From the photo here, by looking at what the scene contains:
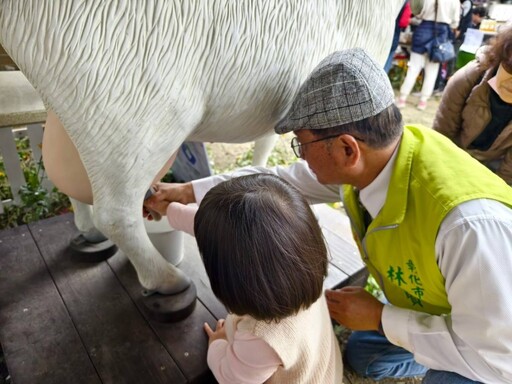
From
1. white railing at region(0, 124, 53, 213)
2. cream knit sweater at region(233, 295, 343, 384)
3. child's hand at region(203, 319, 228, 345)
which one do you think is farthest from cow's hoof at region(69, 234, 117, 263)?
white railing at region(0, 124, 53, 213)

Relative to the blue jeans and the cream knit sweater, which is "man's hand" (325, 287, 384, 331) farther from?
the blue jeans

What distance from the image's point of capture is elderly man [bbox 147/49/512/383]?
0.69m

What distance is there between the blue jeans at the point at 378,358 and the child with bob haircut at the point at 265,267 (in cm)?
52

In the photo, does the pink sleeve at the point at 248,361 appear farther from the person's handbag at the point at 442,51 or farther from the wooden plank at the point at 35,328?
the person's handbag at the point at 442,51

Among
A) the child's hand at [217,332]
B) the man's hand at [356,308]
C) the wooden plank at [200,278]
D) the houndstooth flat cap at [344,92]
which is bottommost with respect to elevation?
the wooden plank at [200,278]

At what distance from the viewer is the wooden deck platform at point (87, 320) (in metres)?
0.97

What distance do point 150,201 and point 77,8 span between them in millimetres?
596

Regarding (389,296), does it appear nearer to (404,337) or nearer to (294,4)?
(404,337)

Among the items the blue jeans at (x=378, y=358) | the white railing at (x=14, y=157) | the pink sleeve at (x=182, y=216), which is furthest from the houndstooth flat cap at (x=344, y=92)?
the white railing at (x=14, y=157)

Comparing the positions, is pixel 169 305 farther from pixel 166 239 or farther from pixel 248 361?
pixel 248 361

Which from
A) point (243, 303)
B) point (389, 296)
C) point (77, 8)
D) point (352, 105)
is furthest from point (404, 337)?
point (77, 8)

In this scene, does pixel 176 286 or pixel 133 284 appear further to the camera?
pixel 133 284

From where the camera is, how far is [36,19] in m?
0.62

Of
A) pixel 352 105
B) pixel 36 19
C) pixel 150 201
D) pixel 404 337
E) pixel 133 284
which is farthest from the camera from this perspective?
pixel 133 284
